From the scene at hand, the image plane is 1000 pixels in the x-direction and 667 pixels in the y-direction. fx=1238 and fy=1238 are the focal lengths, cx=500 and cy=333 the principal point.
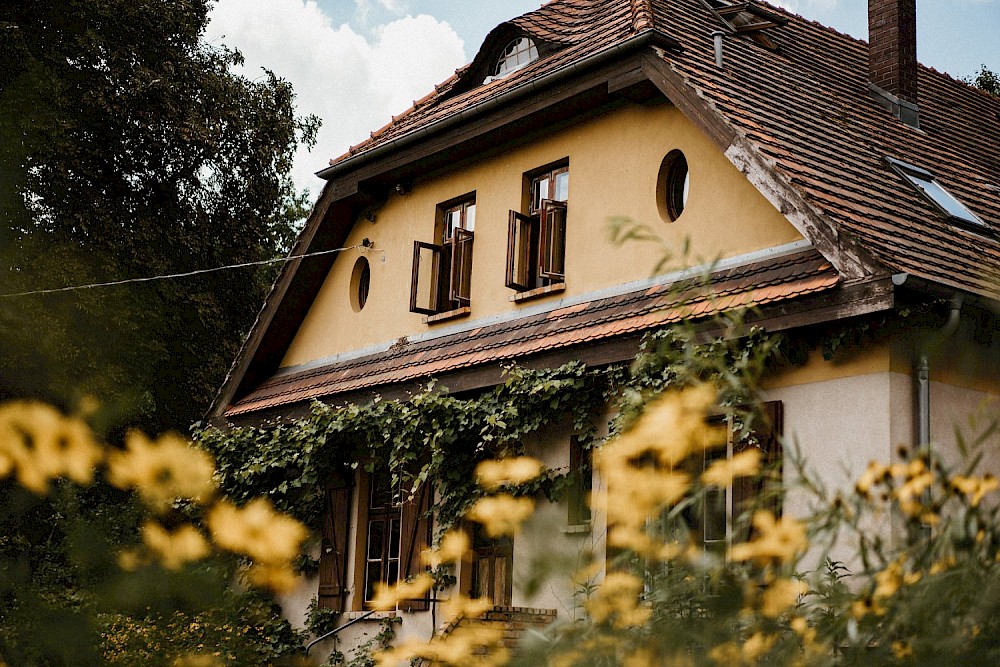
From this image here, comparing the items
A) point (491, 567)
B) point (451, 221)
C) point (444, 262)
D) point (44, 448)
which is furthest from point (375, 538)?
point (44, 448)

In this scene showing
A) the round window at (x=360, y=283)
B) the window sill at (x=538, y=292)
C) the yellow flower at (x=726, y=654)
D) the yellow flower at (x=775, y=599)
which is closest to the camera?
the yellow flower at (x=726, y=654)

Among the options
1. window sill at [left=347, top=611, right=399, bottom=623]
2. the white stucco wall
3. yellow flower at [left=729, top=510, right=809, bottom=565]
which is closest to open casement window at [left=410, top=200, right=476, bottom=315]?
window sill at [left=347, top=611, right=399, bottom=623]

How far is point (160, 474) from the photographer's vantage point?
116 inches

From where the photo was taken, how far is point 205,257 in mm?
22094

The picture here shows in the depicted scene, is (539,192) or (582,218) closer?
(582,218)

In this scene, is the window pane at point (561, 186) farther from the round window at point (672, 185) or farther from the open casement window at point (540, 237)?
the round window at point (672, 185)

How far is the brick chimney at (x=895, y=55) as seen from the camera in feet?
44.4

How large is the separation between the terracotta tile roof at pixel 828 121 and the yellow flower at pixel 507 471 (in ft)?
10.4

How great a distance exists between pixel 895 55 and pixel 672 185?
4.49 metres

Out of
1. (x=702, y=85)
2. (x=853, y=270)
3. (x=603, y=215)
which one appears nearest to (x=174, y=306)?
(x=603, y=215)

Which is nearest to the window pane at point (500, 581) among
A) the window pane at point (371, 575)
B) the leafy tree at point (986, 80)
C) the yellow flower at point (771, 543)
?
the window pane at point (371, 575)

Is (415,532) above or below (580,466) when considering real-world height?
below

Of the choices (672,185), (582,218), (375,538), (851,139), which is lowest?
(375,538)

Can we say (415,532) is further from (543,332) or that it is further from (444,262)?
(444,262)
